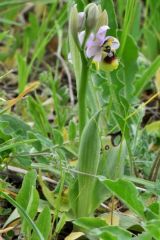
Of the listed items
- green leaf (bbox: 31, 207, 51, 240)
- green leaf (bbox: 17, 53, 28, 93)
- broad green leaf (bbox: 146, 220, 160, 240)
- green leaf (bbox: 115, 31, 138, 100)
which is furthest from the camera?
green leaf (bbox: 17, 53, 28, 93)

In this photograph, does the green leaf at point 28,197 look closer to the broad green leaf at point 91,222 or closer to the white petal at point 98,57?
the broad green leaf at point 91,222

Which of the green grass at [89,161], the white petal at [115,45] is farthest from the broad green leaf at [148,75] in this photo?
the white petal at [115,45]

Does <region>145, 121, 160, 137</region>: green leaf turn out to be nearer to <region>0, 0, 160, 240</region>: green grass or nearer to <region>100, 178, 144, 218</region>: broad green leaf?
<region>0, 0, 160, 240</region>: green grass

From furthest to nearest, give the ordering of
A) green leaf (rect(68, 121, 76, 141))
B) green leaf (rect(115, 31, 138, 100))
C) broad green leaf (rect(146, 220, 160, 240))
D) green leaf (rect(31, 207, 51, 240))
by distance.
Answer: green leaf (rect(115, 31, 138, 100))
green leaf (rect(68, 121, 76, 141))
green leaf (rect(31, 207, 51, 240))
broad green leaf (rect(146, 220, 160, 240))

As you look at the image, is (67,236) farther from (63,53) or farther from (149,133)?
(63,53)

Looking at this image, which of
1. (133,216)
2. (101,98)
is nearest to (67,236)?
(133,216)

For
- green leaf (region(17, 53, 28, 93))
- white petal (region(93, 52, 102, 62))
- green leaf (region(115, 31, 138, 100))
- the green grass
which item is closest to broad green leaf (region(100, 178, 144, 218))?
the green grass

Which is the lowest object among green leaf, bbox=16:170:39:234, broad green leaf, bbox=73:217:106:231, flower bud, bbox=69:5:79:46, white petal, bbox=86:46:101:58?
broad green leaf, bbox=73:217:106:231
